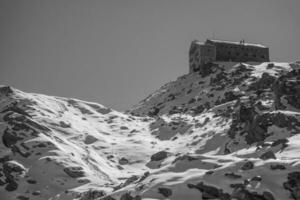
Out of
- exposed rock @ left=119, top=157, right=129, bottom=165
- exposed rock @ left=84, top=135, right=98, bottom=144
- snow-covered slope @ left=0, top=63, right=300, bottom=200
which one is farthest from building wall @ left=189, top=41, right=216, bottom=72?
exposed rock @ left=119, top=157, right=129, bottom=165

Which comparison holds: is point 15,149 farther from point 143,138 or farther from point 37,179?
point 143,138

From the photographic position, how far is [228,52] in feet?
408

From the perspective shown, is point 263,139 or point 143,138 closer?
point 263,139

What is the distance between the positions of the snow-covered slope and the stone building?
7.88m

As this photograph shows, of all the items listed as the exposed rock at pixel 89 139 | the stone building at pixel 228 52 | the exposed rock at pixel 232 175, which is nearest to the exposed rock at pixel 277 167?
the exposed rock at pixel 232 175

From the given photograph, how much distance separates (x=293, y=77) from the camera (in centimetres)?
7631

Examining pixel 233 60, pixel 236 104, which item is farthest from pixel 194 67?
pixel 236 104

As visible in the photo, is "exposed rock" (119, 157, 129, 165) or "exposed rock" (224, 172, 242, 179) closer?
"exposed rock" (224, 172, 242, 179)

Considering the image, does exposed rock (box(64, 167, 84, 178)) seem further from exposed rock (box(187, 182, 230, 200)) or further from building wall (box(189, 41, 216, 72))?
building wall (box(189, 41, 216, 72))

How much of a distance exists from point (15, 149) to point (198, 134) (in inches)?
1093

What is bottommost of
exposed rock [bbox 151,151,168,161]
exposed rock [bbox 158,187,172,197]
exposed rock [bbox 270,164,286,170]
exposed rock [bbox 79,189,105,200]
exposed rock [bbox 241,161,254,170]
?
→ exposed rock [bbox 151,151,168,161]

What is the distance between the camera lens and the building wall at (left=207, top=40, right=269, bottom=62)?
123750mm

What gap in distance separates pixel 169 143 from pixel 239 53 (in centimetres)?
5467

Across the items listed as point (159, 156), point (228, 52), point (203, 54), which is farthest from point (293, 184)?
point (228, 52)
